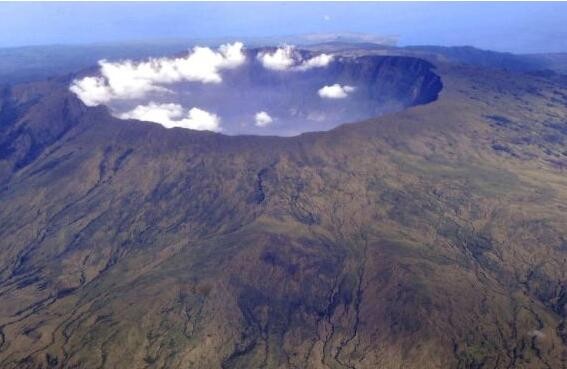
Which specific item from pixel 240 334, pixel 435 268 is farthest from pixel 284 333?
pixel 435 268

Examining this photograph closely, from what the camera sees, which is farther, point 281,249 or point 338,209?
point 338,209

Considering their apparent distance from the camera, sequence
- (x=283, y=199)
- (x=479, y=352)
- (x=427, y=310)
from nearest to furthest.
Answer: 1. (x=479, y=352)
2. (x=427, y=310)
3. (x=283, y=199)

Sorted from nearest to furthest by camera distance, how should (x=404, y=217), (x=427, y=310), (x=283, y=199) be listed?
(x=427, y=310)
(x=404, y=217)
(x=283, y=199)

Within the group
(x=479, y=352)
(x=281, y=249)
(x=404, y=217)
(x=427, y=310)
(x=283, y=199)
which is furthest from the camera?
(x=283, y=199)

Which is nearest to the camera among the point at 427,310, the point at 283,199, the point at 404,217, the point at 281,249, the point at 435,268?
the point at 427,310

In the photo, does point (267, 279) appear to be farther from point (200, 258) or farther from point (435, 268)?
point (435, 268)

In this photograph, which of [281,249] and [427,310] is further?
[281,249]

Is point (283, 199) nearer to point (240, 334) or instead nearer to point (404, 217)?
point (404, 217)

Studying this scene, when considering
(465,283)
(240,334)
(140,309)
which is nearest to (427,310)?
(465,283)
